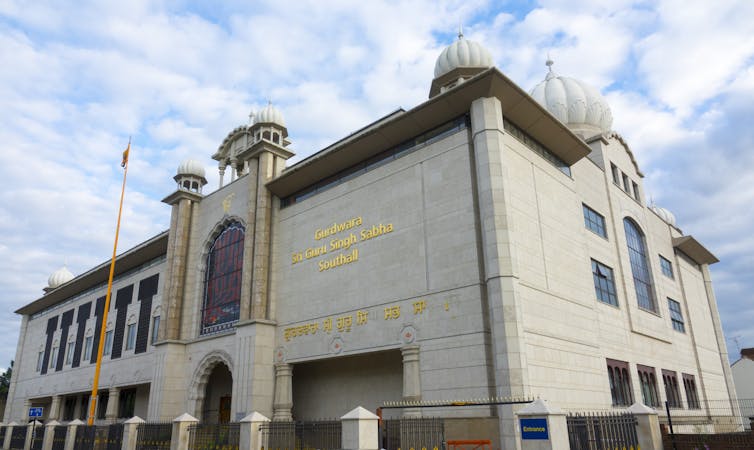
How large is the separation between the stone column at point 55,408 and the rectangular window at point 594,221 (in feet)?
151

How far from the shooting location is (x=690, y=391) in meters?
33.2

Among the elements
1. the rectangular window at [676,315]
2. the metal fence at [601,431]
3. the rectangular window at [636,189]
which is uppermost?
the rectangular window at [636,189]

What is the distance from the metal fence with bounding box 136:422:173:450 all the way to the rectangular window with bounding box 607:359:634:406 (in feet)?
63.2

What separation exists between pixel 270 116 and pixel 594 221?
62.7ft

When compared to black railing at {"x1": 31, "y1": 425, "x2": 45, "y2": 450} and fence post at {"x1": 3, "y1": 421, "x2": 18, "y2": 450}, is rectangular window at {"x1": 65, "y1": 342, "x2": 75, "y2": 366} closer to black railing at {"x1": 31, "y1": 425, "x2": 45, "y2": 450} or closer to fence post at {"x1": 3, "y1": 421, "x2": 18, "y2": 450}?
fence post at {"x1": 3, "y1": 421, "x2": 18, "y2": 450}

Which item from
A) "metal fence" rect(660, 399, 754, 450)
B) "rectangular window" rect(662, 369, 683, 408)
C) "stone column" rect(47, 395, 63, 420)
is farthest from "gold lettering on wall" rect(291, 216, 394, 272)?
"stone column" rect(47, 395, 63, 420)

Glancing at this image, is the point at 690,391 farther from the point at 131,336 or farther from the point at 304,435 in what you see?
the point at 131,336

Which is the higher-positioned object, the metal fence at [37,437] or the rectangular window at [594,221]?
the rectangular window at [594,221]

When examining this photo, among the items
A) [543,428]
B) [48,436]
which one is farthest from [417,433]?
[48,436]

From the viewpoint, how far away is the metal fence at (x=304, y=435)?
1833cm

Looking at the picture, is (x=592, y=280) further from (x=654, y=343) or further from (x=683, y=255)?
(x=683, y=255)

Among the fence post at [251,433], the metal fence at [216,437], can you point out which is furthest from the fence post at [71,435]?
the fence post at [251,433]

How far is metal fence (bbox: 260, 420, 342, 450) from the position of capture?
60.1 ft

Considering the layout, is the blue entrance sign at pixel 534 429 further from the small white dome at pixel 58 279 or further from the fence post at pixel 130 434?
the small white dome at pixel 58 279
